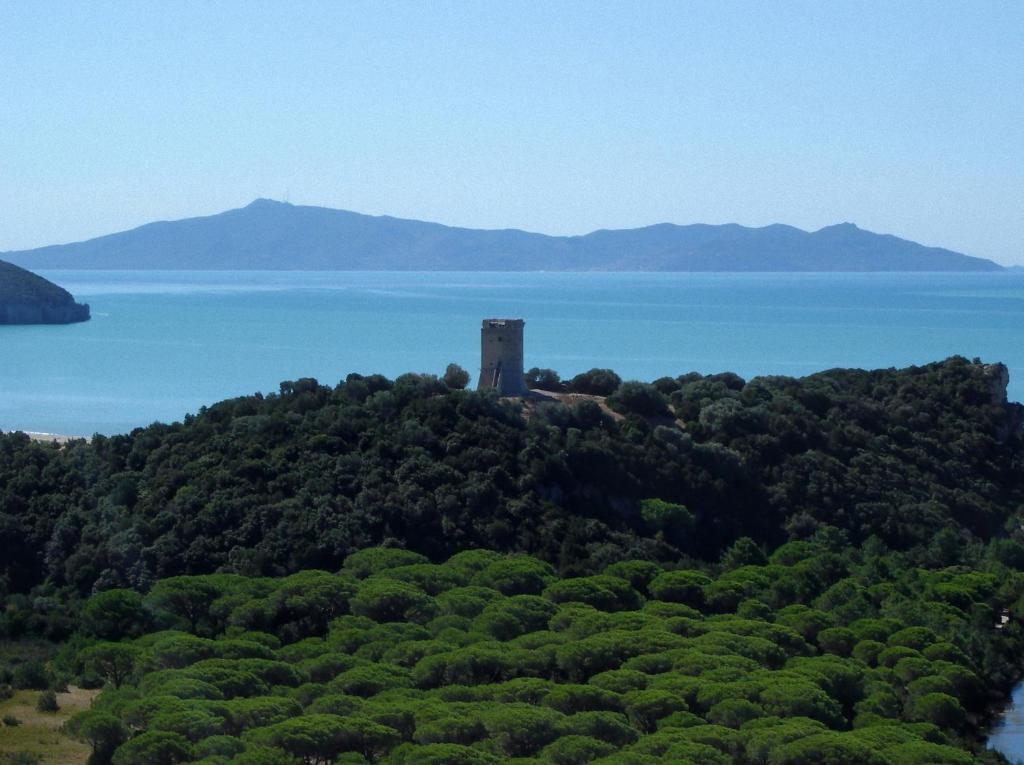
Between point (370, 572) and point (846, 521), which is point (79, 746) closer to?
point (370, 572)

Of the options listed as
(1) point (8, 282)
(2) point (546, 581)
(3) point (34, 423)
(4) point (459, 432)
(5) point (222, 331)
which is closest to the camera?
(2) point (546, 581)

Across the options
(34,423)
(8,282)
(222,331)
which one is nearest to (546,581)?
(34,423)

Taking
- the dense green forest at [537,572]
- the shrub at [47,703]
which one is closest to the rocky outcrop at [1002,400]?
the dense green forest at [537,572]

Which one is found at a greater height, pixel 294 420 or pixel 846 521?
pixel 294 420

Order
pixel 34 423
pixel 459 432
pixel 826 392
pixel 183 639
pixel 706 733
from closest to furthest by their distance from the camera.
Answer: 1. pixel 706 733
2. pixel 183 639
3. pixel 459 432
4. pixel 826 392
5. pixel 34 423

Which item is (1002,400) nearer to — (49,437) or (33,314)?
(49,437)

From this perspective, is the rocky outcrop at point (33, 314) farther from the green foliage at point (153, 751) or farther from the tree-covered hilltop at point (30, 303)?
the green foliage at point (153, 751)
